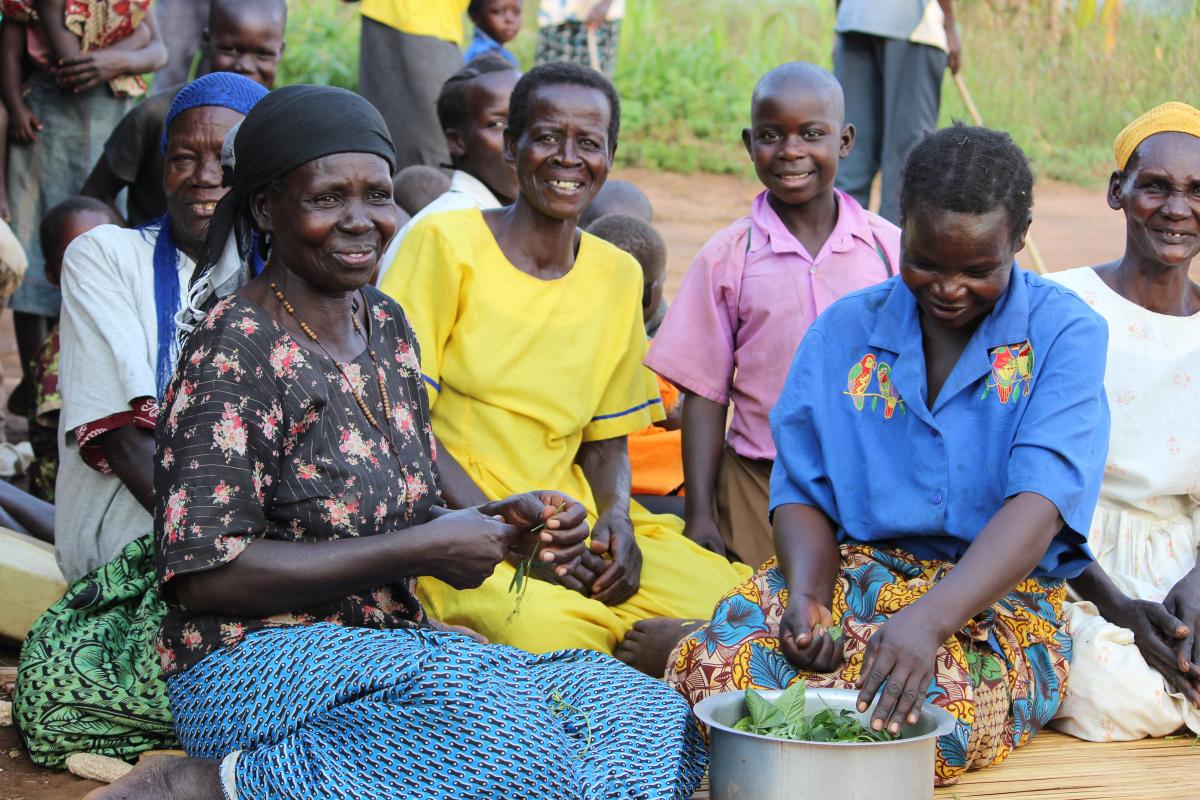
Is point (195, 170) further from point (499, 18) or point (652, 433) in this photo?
point (499, 18)

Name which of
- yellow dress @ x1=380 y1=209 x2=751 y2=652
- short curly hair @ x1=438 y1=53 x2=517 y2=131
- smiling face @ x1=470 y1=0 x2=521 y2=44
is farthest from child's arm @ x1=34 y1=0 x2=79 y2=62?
yellow dress @ x1=380 y1=209 x2=751 y2=652

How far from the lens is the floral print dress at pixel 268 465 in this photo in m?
2.61

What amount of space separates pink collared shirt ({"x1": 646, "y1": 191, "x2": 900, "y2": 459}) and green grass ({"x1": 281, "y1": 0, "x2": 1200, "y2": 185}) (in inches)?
310

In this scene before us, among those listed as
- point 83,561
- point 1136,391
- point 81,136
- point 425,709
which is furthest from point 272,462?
point 81,136

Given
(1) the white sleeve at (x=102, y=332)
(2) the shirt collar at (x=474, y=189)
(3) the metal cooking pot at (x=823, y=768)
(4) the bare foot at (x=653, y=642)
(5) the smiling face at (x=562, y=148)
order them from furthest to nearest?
(2) the shirt collar at (x=474, y=189) < (5) the smiling face at (x=562, y=148) < (4) the bare foot at (x=653, y=642) < (1) the white sleeve at (x=102, y=332) < (3) the metal cooking pot at (x=823, y=768)

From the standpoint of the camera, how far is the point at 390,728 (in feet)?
8.39

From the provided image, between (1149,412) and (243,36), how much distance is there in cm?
352

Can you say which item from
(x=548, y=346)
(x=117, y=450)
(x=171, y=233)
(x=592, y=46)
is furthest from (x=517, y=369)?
(x=592, y=46)

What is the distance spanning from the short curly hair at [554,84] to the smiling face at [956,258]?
3.99 ft

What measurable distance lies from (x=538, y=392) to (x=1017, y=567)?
1.46 metres

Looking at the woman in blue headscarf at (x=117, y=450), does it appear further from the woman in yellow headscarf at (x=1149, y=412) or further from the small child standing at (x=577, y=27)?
the small child standing at (x=577, y=27)

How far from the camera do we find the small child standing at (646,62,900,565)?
167 inches

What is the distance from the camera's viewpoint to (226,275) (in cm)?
309

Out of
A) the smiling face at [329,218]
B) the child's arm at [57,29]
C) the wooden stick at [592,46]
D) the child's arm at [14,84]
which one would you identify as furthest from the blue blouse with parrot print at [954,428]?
the wooden stick at [592,46]
